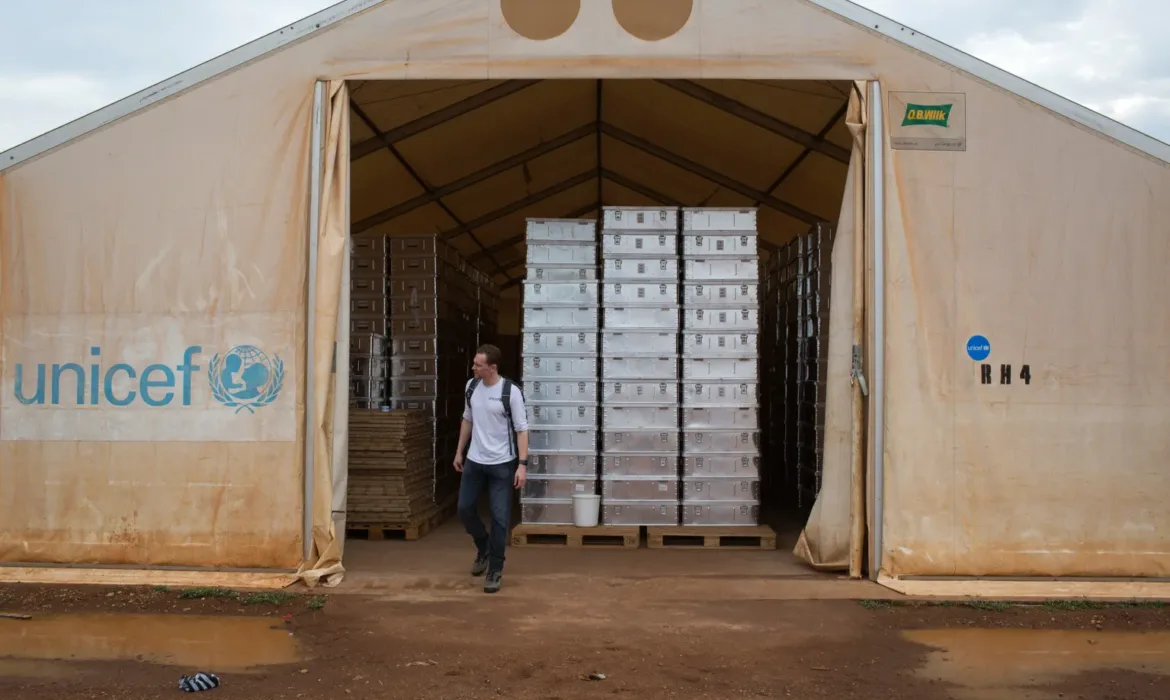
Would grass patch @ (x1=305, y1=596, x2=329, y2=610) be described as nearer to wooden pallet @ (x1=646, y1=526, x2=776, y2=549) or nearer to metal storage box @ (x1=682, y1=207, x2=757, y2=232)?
wooden pallet @ (x1=646, y1=526, x2=776, y2=549)

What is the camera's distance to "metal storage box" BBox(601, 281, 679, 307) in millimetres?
9297

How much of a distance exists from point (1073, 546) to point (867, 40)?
4362 mm

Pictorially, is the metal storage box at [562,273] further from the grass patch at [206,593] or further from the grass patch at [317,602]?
the grass patch at [206,593]

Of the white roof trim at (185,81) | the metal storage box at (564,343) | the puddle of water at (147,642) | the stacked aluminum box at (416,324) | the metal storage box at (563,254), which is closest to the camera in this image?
the puddle of water at (147,642)

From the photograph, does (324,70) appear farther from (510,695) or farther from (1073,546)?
(1073,546)

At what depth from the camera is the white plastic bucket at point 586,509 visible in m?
9.15

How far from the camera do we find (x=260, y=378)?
7691 mm

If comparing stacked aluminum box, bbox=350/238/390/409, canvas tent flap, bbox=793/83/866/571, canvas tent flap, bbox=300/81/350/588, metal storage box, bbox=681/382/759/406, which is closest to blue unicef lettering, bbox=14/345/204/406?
canvas tent flap, bbox=300/81/350/588

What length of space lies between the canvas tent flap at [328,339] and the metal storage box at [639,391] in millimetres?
2646

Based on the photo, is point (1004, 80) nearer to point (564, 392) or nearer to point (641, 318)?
point (641, 318)

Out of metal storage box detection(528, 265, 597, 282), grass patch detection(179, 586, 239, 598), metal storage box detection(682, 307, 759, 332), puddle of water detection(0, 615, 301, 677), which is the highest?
metal storage box detection(528, 265, 597, 282)

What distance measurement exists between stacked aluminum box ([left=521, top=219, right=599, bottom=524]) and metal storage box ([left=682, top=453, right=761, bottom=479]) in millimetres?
938

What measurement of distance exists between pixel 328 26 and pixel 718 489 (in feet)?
17.8

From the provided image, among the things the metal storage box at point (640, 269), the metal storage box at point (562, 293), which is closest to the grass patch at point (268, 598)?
the metal storage box at point (562, 293)
